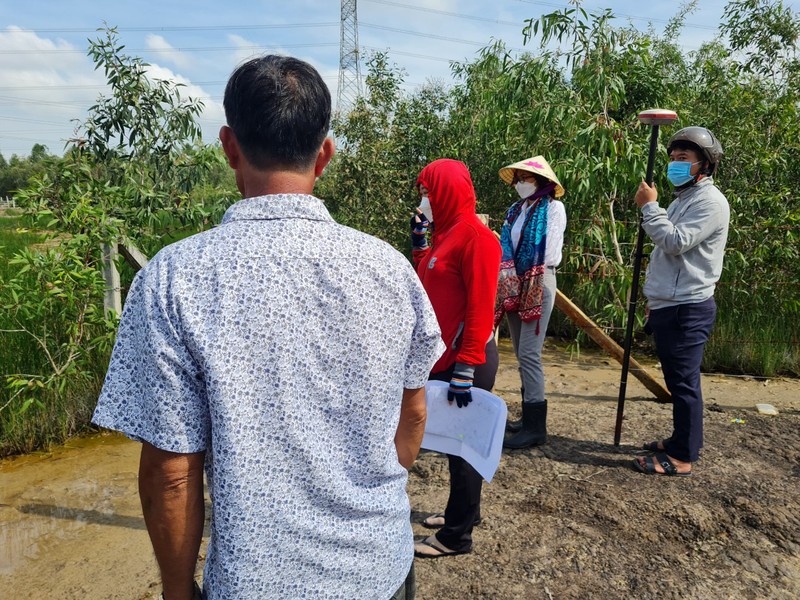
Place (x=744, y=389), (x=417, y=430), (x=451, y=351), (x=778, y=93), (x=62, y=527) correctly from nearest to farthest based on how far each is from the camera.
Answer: (x=417, y=430) → (x=451, y=351) → (x=62, y=527) → (x=744, y=389) → (x=778, y=93)

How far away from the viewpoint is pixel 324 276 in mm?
997


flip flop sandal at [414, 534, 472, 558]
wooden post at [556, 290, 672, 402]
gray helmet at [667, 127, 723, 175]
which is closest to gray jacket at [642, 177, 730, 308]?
gray helmet at [667, 127, 723, 175]

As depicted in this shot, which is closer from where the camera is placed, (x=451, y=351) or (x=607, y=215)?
(x=451, y=351)

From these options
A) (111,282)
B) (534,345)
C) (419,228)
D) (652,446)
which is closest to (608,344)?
(652,446)

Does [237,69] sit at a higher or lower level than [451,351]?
higher

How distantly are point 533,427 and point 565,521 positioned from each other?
91 cm

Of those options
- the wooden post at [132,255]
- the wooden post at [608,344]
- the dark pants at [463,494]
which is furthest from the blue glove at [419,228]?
the wooden post at [132,255]

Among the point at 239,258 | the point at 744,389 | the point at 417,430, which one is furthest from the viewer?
the point at 744,389

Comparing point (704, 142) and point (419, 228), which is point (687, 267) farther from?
point (419, 228)

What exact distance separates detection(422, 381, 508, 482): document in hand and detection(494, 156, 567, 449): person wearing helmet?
137 cm

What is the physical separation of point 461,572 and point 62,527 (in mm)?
2159

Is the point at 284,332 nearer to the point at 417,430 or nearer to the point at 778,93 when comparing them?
the point at 417,430

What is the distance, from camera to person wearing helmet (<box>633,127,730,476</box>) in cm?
324

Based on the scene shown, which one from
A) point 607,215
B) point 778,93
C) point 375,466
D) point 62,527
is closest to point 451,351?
point 375,466
